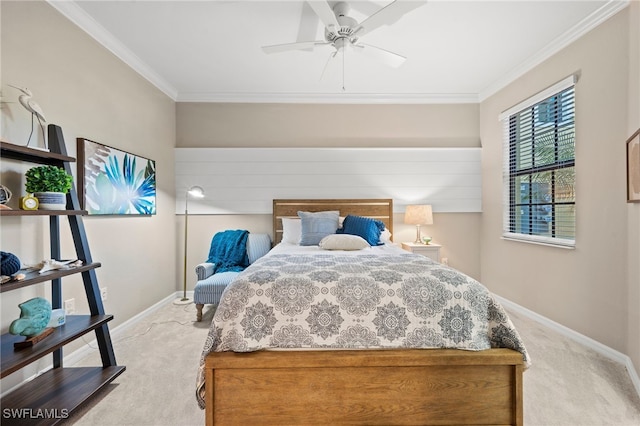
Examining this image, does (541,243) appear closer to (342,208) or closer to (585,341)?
(585,341)

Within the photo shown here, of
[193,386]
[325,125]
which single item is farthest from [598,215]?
[193,386]

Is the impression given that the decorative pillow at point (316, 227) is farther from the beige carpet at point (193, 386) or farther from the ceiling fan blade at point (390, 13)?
the ceiling fan blade at point (390, 13)

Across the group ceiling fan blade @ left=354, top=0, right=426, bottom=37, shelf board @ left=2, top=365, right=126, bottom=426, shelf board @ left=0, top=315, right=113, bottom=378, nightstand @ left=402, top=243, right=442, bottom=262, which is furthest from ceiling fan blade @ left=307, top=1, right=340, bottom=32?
shelf board @ left=2, top=365, right=126, bottom=426

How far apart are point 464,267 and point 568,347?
1.66 metres

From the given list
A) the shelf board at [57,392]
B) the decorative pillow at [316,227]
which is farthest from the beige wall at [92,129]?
the decorative pillow at [316,227]

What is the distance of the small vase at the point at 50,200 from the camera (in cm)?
176

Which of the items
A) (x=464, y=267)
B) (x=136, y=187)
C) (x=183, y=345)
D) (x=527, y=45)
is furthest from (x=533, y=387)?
(x=136, y=187)

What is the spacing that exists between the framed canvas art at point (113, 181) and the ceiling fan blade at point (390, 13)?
92.8 inches

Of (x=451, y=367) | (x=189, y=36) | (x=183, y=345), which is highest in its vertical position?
(x=189, y=36)

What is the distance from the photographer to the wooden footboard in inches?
61.5

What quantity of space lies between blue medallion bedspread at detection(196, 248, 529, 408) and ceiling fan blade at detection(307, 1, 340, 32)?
168cm

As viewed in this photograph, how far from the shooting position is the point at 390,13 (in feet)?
6.47

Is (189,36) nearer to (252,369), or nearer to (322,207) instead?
(322,207)

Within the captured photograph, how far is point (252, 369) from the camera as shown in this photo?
156cm
